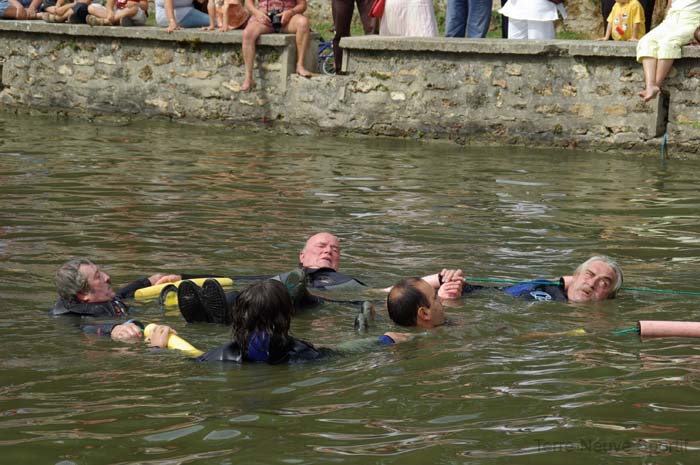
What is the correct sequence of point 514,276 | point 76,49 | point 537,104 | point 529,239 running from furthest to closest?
point 76,49 → point 537,104 → point 529,239 → point 514,276

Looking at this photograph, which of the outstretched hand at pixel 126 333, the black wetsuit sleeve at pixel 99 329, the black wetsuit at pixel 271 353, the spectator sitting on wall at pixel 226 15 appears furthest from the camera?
the spectator sitting on wall at pixel 226 15

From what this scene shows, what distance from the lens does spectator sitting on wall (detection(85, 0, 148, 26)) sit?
690 inches

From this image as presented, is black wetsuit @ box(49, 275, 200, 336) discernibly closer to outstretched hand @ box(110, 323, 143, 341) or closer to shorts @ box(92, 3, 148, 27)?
outstretched hand @ box(110, 323, 143, 341)

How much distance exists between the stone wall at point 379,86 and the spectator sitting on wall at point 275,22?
0.19 metres

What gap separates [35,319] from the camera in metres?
7.71

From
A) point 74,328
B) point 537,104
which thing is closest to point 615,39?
point 537,104

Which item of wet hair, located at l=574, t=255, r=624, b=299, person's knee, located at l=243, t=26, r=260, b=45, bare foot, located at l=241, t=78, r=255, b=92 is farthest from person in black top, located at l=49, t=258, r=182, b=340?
bare foot, located at l=241, t=78, r=255, b=92

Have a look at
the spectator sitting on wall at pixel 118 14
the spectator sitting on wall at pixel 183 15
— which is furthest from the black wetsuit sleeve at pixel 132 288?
the spectator sitting on wall at pixel 118 14

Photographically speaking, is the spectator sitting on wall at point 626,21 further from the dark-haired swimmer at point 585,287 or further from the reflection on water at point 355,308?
the dark-haired swimmer at point 585,287

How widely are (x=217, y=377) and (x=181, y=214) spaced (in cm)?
499

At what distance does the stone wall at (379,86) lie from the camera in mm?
14438

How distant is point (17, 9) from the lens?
18766 millimetres

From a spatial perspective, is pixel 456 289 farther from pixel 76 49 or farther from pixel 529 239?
pixel 76 49

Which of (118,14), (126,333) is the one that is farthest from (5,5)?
(126,333)
